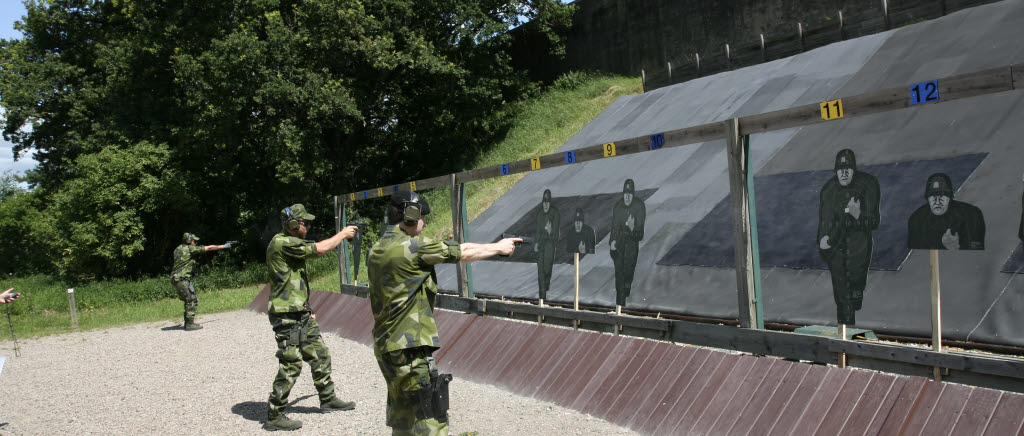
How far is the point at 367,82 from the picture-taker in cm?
2848

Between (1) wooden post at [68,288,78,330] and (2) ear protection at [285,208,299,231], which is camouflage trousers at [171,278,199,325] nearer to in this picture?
(1) wooden post at [68,288,78,330]

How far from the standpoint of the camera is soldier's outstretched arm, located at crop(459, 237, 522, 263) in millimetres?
4371

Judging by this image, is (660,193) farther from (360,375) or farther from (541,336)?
(360,375)

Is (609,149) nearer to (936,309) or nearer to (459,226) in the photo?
(459,226)

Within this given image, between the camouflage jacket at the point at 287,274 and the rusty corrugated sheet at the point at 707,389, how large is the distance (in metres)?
2.28

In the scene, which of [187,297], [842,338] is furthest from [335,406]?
[187,297]

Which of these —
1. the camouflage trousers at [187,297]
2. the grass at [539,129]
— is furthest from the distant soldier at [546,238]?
the grass at [539,129]

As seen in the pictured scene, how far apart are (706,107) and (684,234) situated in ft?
23.7

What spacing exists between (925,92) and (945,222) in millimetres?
875

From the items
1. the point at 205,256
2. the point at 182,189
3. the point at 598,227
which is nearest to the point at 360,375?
the point at 598,227

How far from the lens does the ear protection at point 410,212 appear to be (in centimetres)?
468

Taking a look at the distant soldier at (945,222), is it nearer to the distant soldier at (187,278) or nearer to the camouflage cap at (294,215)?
the camouflage cap at (294,215)

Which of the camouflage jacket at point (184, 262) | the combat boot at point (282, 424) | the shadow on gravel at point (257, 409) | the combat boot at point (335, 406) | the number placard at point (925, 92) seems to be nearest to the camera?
the number placard at point (925, 92)

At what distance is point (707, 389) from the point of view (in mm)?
5508
